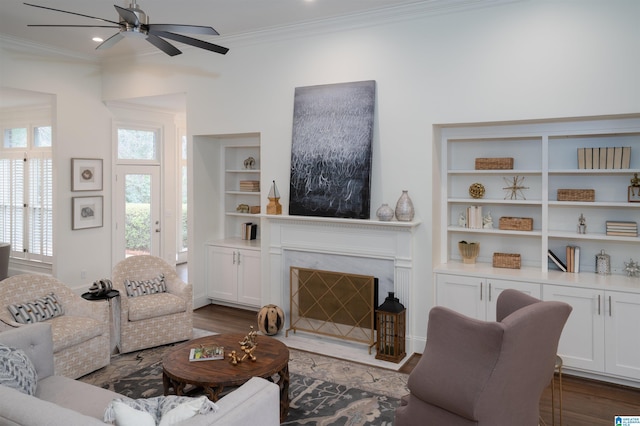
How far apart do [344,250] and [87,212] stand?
155 inches

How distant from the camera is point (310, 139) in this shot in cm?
493

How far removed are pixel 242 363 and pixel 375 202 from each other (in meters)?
2.16

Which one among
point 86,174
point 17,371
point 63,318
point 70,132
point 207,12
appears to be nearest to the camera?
point 17,371

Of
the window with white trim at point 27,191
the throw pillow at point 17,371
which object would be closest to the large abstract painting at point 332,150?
the throw pillow at point 17,371

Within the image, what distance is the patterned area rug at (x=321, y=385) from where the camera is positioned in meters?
3.31

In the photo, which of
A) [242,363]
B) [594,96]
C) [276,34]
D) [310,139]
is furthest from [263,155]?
[594,96]

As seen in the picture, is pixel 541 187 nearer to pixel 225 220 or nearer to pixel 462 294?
pixel 462 294

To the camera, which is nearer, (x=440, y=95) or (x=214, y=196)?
(x=440, y=95)

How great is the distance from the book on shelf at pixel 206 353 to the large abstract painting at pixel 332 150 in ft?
6.30

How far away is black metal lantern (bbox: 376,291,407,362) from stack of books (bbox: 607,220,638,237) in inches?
75.4

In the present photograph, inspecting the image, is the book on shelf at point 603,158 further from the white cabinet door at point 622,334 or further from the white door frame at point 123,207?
the white door frame at point 123,207

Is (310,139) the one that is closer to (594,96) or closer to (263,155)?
(263,155)

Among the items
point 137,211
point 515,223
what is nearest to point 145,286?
point 137,211

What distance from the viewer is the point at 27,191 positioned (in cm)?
779
